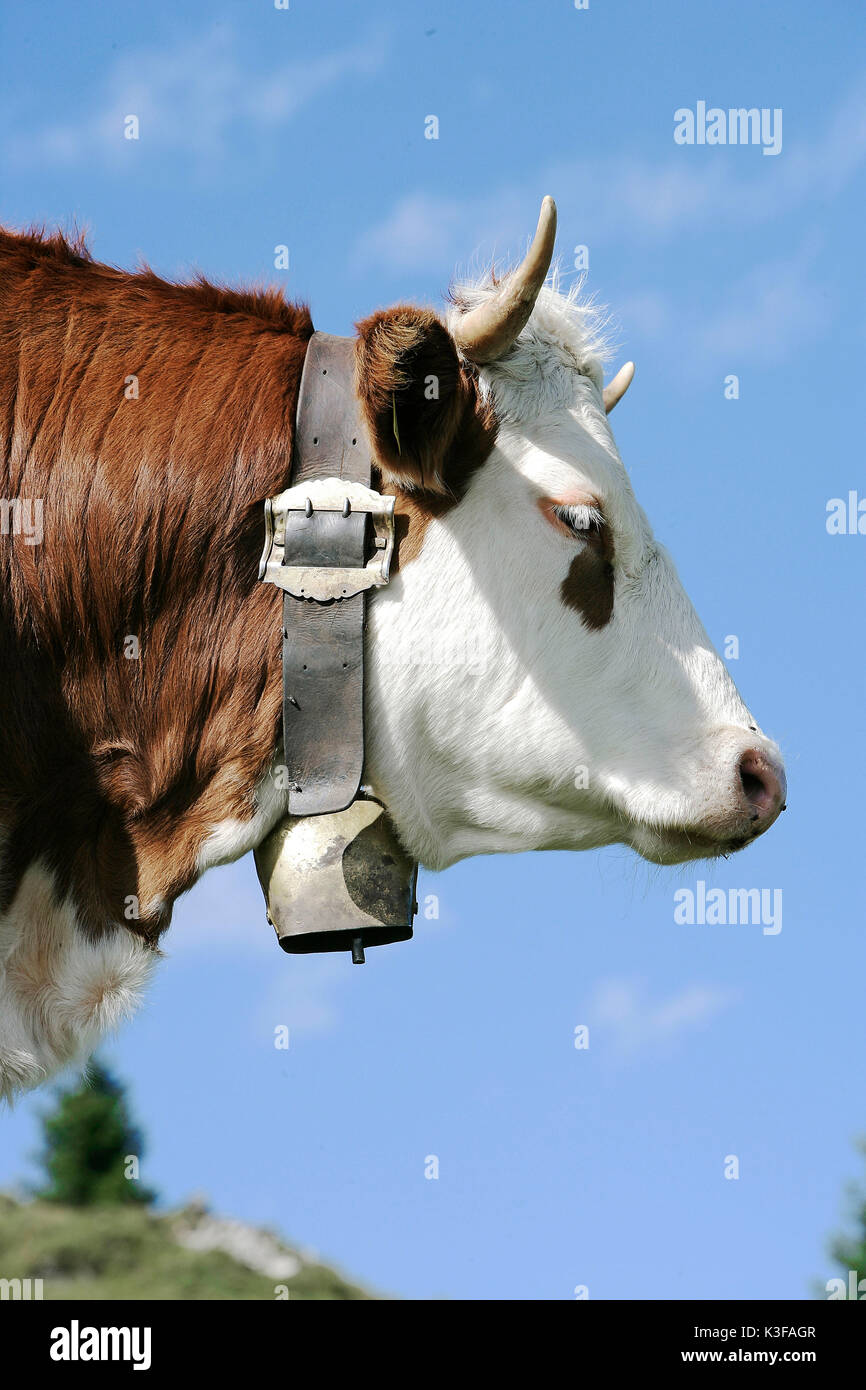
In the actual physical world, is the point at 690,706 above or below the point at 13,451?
below

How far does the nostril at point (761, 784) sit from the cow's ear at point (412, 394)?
4.63 feet

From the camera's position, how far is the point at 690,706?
17.4 feet

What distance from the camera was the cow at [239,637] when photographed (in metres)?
4.85

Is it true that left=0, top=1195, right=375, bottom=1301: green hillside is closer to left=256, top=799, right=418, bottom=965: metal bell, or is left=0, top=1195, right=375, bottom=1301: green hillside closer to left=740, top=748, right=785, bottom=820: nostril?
left=256, top=799, right=418, bottom=965: metal bell

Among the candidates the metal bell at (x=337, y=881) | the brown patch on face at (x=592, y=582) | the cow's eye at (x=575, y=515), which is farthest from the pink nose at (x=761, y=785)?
the metal bell at (x=337, y=881)

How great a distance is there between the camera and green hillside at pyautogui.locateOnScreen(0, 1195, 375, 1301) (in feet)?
63.6

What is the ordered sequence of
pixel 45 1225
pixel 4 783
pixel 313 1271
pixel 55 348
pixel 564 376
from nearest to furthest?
1. pixel 4 783
2. pixel 55 348
3. pixel 564 376
4. pixel 313 1271
5. pixel 45 1225

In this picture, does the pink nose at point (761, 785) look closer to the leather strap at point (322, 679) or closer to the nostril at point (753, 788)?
the nostril at point (753, 788)

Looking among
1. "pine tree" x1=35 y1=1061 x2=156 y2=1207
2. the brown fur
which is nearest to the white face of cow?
the brown fur

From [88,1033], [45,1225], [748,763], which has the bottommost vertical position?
[45,1225]

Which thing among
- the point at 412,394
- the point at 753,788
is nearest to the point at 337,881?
the point at 753,788

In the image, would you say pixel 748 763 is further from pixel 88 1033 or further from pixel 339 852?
pixel 88 1033

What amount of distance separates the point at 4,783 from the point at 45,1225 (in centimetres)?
2132

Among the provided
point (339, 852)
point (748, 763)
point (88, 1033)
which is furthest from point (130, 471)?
point (748, 763)
